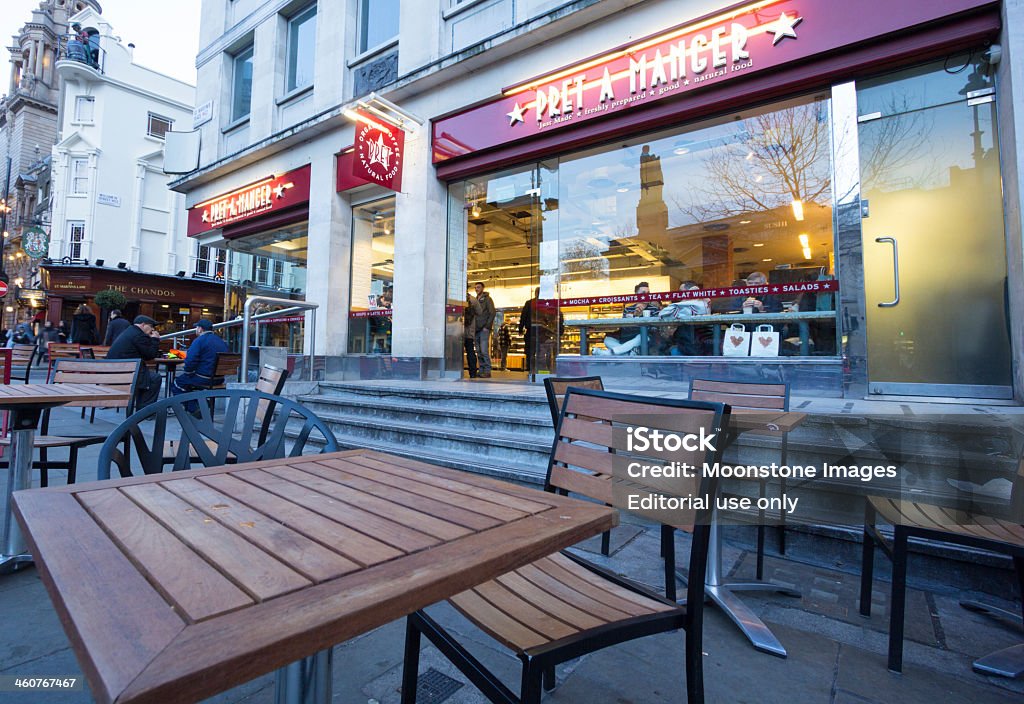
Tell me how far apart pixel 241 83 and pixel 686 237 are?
10.5 m

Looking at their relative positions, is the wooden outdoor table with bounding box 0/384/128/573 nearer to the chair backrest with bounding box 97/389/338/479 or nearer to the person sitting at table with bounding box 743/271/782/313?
the chair backrest with bounding box 97/389/338/479

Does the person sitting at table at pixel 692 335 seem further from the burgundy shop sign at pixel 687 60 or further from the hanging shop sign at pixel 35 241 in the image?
the hanging shop sign at pixel 35 241

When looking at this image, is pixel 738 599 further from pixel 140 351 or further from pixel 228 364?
pixel 140 351

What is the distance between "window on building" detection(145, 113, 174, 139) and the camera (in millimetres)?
25203

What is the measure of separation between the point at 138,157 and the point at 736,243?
2968 centimetres

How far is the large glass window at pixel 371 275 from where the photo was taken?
823cm

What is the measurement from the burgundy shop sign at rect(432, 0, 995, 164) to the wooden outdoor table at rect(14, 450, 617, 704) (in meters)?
5.49

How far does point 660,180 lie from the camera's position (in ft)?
23.2

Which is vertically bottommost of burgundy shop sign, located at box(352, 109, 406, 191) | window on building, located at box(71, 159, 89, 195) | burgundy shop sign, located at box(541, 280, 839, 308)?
burgundy shop sign, located at box(541, 280, 839, 308)

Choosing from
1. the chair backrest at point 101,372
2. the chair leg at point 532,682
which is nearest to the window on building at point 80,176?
the chair backrest at point 101,372

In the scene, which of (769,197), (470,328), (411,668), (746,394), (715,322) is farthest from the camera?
(470,328)

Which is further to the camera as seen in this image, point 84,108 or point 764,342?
point 84,108

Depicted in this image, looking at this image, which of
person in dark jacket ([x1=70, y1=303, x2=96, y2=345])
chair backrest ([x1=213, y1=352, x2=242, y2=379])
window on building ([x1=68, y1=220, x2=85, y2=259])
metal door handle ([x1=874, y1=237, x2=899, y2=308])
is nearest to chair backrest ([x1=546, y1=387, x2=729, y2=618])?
metal door handle ([x1=874, y1=237, x2=899, y2=308])

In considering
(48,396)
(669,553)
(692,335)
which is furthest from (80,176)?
(669,553)
